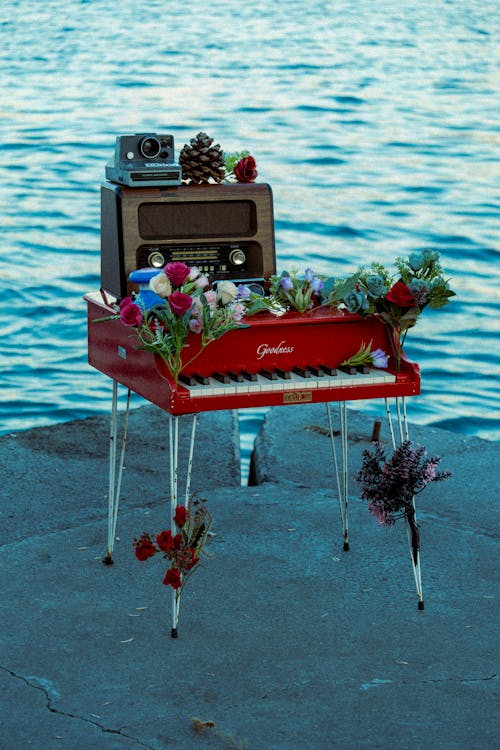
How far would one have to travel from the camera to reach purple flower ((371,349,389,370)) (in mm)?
4457

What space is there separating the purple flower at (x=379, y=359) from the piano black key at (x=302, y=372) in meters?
0.22

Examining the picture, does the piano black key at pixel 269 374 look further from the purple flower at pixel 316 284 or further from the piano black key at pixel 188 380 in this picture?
the purple flower at pixel 316 284

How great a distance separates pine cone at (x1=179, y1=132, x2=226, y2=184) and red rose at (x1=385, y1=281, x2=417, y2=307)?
851 millimetres

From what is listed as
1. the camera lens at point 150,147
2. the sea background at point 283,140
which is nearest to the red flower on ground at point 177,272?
the camera lens at point 150,147

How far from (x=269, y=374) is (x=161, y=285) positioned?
0.47 m

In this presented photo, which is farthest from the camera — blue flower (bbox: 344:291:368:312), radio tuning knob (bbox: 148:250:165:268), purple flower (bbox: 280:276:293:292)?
radio tuning knob (bbox: 148:250:165:268)

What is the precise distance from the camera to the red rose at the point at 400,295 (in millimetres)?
4371

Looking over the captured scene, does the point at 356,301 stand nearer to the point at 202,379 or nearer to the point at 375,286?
the point at 375,286

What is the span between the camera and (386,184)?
A: 15.5 metres

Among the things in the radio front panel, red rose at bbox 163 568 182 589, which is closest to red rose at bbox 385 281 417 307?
the radio front panel

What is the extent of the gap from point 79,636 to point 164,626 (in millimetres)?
270

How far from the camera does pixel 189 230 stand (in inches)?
188

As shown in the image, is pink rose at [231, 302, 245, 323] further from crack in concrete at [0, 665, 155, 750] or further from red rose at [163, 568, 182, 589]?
crack in concrete at [0, 665, 155, 750]

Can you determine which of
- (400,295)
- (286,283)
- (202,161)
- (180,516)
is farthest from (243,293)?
(180,516)
